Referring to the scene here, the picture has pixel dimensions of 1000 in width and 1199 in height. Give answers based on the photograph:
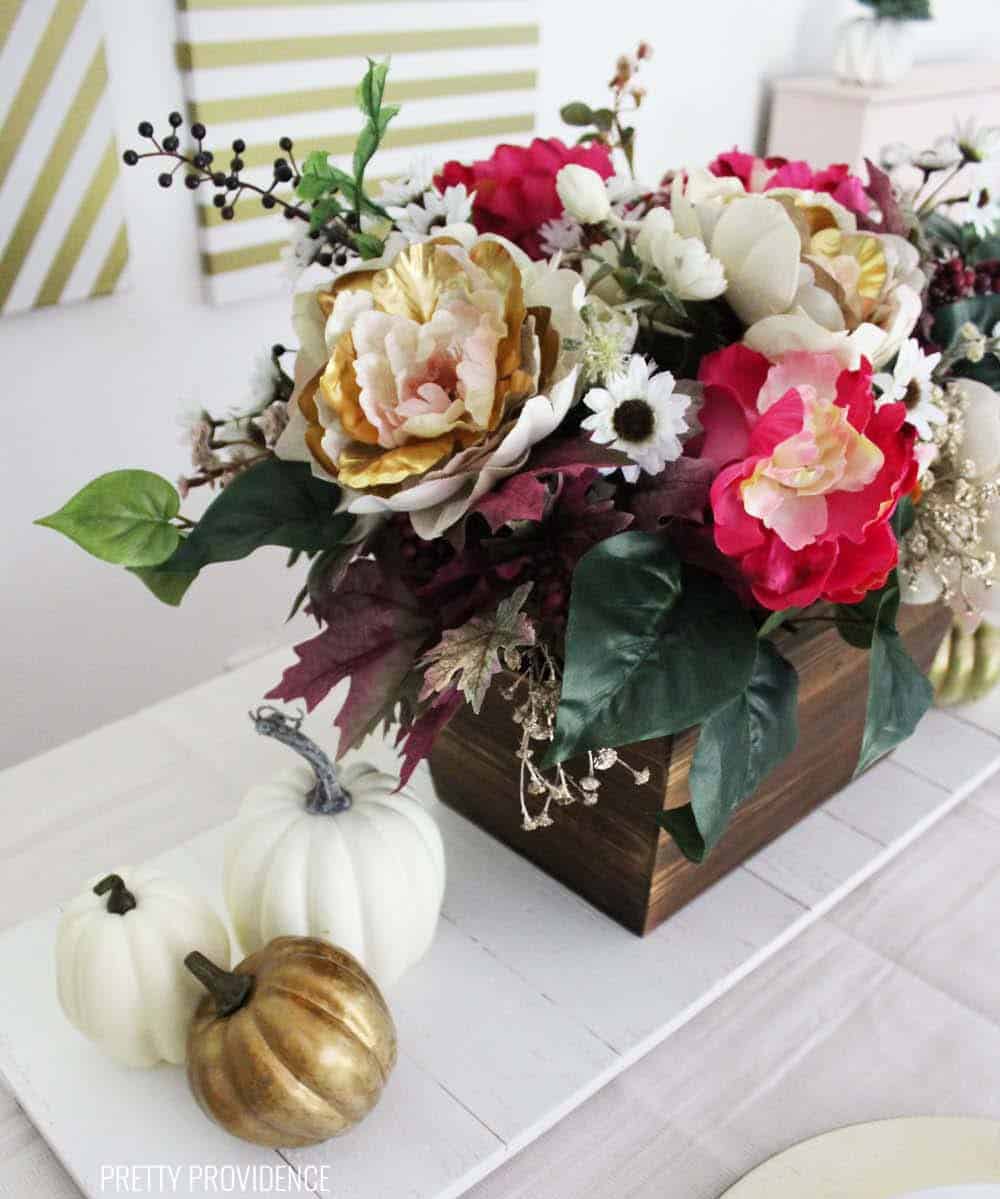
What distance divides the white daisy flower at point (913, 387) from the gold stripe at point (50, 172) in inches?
40.2

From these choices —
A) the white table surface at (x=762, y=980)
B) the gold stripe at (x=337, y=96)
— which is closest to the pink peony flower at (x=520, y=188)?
the white table surface at (x=762, y=980)

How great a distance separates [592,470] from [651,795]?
0.19 meters

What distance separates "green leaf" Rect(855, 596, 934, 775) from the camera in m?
0.59

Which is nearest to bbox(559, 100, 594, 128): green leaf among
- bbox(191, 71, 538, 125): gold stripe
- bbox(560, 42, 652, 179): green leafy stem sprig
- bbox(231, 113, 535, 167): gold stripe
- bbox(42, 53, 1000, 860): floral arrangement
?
bbox(560, 42, 652, 179): green leafy stem sprig

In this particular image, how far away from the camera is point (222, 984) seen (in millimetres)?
543

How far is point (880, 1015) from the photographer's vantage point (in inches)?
25.9

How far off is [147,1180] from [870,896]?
1.54ft

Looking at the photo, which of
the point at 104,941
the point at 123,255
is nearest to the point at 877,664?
the point at 104,941

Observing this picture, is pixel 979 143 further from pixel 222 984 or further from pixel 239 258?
pixel 239 258

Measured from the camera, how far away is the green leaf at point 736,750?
570 mm

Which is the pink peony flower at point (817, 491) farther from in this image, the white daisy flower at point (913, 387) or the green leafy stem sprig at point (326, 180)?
the green leafy stem sprig at point (326, 180)

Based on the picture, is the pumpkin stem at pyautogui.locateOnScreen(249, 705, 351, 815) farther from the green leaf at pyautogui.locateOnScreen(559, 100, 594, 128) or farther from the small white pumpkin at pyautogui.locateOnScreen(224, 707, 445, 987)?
the green leaf at pyautogui.locateOnScreen(559, 100, 594, 128)

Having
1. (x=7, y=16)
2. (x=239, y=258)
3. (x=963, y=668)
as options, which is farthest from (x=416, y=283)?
(x=239, y=258)

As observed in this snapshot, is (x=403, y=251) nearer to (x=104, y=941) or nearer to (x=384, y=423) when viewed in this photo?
Result: (x=384, y=423)
